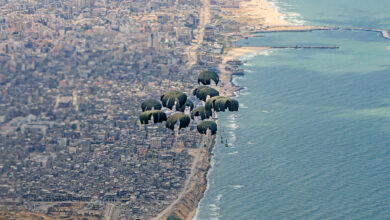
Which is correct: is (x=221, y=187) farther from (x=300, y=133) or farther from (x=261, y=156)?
(x=300, y=133)

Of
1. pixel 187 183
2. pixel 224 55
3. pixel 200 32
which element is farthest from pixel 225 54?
pixel 187 183

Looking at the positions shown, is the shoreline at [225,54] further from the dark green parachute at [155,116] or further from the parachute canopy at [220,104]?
the parachute canopy at [220,104]

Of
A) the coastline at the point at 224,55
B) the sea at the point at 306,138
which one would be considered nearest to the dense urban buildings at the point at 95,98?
the coastline at the point at 224,55

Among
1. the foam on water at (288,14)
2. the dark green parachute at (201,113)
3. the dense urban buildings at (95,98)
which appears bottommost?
the dense urban buildings at (95,98)

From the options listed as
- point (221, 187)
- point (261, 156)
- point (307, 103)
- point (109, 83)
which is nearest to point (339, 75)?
point (307, 103)

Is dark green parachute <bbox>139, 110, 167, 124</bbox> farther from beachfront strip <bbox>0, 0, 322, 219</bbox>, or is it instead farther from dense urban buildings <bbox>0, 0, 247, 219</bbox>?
dense urban buildings <bbox>0, 0, 247, 219</bbox>

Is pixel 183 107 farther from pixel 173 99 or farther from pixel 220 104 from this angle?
pixel 220 104

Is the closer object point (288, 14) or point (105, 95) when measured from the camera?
point (105, 95)
